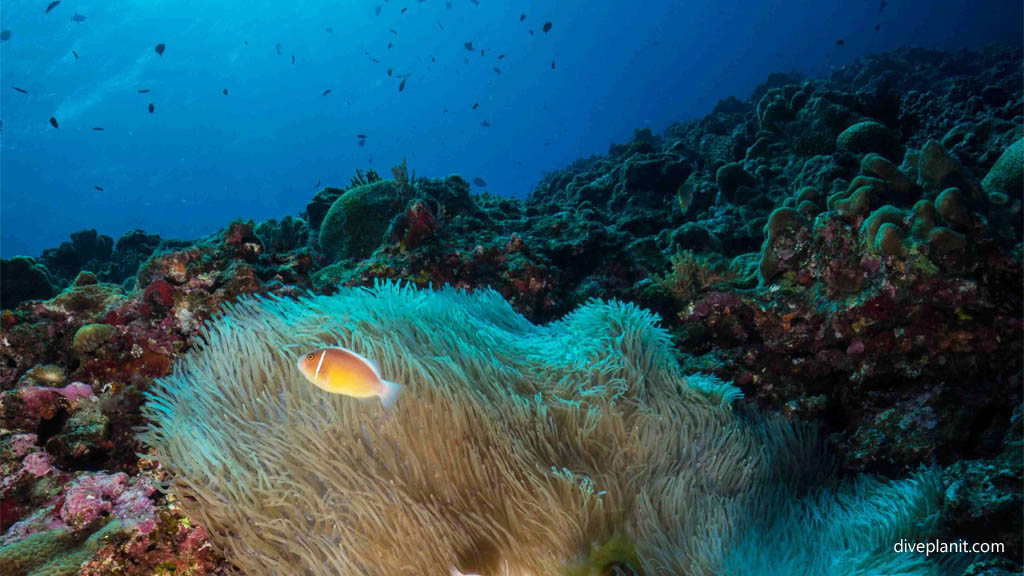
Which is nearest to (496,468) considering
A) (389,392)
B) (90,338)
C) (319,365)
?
(389,392)

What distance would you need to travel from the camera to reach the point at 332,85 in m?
109

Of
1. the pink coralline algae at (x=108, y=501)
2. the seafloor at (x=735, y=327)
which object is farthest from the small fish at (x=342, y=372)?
the pink coralline algae at (x=108, y=501)

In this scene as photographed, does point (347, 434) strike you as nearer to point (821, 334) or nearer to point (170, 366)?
point (170, 366)

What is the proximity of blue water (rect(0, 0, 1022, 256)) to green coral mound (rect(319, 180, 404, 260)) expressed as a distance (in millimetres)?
51985

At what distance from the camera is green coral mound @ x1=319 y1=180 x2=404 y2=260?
817 centimetres

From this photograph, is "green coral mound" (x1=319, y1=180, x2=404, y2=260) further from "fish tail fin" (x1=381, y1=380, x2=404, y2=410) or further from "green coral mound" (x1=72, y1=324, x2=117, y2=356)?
"fish tail fin" (x1=381, y1=380, x2=404, y2=410)

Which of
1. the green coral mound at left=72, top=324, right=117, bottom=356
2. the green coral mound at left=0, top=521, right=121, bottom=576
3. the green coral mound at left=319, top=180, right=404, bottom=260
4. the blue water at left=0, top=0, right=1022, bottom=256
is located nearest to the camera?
the green coral mound at left=0, top=521, right=121, bottom=576

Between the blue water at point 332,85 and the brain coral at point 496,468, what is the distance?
175 feet

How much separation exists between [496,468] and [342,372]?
35.6 inches

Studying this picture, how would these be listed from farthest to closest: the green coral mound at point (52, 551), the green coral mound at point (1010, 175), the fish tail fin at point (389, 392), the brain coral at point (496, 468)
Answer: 1. the green coral mound at point (1010, 175)
2. the fish tail fin at point (389, 392)
3. the brain coral at point (496, 468)
4. the green coral mound at point (52, 551)

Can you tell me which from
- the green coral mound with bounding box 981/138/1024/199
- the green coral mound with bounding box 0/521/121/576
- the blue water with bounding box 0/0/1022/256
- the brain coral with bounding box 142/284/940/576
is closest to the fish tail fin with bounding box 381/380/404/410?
the brain coral with bounding box 142/284/940/576

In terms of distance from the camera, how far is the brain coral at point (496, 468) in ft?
6.87

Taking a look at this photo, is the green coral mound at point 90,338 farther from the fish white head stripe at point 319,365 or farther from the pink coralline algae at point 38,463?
the fish white head stripe at point 319,365

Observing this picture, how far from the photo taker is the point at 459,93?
128500 mm
